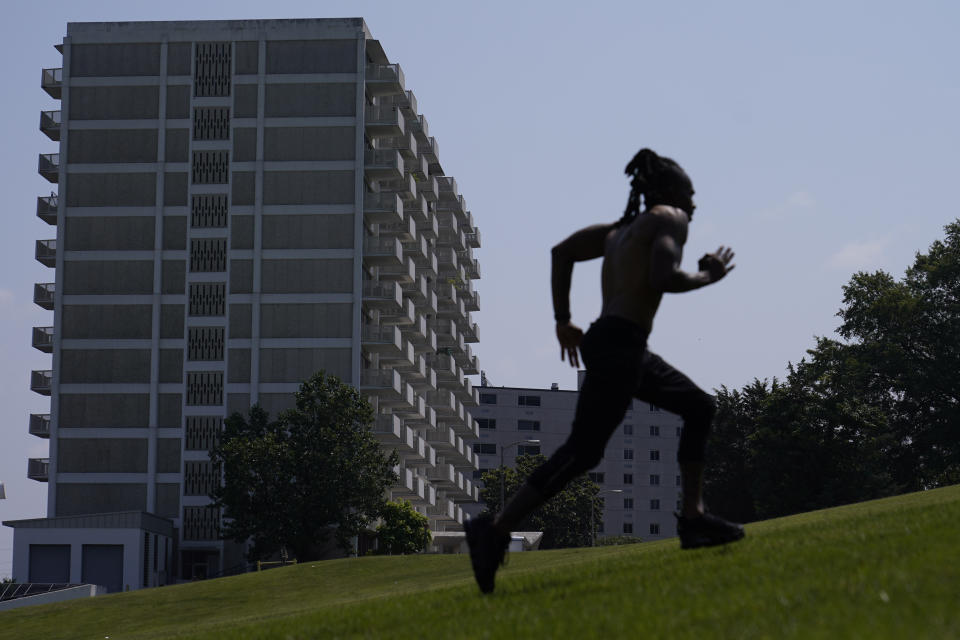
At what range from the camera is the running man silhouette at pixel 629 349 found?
299 inches

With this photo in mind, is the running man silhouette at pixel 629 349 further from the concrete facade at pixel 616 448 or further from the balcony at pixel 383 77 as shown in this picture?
the concrete facade at pixel 616 448

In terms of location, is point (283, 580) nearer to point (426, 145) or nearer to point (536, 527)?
point (426, 145)

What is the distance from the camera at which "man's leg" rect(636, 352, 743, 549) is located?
800 centimetres

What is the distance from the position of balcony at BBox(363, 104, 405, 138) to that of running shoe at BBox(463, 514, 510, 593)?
3122 inches

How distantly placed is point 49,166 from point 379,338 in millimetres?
24223

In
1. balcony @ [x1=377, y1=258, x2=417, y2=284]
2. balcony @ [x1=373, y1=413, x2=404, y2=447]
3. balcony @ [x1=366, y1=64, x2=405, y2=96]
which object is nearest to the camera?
balcony @ [x1=373, y1=413, x2=404, y2=447]

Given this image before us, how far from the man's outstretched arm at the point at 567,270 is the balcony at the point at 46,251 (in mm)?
82610

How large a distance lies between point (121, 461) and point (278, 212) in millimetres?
18048

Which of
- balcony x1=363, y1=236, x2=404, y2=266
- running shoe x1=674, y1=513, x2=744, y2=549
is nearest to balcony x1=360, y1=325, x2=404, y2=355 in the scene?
balcony x1=363, y1=236, x2=404, y2=266

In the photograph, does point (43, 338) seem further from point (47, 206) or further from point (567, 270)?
point (567, 270)

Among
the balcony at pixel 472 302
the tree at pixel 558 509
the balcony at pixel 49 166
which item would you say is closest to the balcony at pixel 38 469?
the balcony at pixel 49 166

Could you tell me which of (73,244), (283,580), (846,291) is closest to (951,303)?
(846,291)

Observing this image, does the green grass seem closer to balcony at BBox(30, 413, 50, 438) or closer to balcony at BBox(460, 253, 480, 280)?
balcony at BBox(30, 413, 50, 438)

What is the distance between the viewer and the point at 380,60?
8994cm
